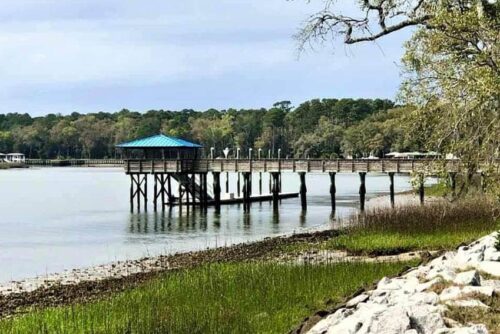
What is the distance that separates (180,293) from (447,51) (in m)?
9.26

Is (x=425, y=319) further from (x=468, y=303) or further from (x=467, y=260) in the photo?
(x=467, y=260)

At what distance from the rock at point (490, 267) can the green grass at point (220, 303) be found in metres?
3.07

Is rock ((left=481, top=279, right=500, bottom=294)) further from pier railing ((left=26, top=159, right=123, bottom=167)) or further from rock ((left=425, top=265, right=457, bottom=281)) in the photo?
pier railing ((left=26, top=159, right=123, bottom=167))

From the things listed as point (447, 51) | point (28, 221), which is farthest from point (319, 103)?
point (447, 51)

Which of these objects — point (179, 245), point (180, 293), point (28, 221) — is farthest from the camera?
point (28, 221)

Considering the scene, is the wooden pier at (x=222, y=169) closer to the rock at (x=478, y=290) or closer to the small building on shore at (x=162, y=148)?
the small building on shore at (x=162, y=148)

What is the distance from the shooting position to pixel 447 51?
19.4 m

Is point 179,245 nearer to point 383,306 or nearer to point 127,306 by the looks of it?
point 127,306

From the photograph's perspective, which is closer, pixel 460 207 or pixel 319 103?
pixel 460 207

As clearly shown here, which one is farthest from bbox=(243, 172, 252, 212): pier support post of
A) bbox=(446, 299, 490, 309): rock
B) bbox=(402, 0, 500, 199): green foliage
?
bbox=(446, 299, 490, 309): rock

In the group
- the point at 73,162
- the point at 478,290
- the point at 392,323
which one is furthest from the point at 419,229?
the point at 73,162

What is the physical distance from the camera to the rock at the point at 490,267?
1153cm

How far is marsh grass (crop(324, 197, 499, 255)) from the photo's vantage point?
25.9 metres

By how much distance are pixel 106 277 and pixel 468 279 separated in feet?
52.8
